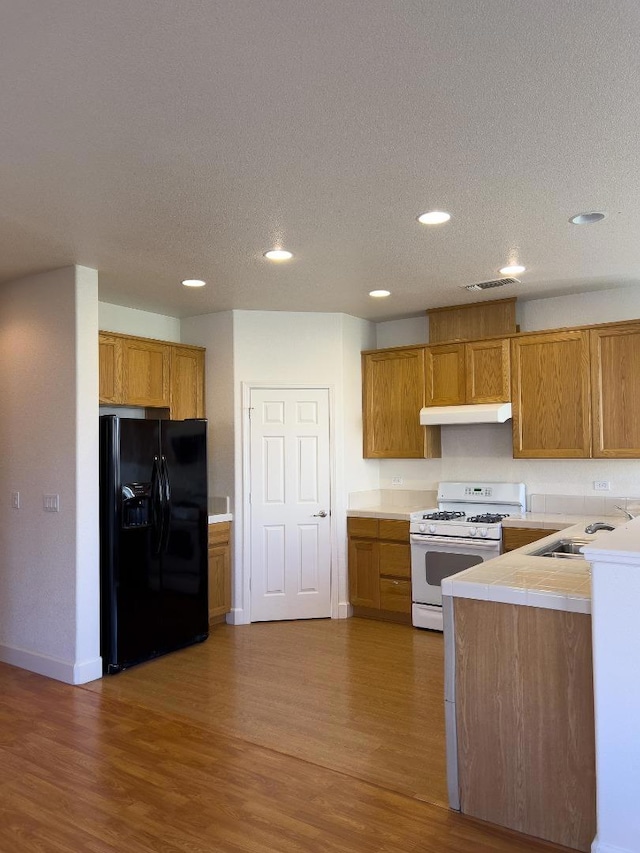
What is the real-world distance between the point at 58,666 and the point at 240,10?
3.74 meters

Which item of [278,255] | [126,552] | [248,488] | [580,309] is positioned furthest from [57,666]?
[580,309]

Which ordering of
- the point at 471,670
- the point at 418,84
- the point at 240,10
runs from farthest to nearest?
1. the point at 471,670
2. the point at 418,84
3. the point at 240,10

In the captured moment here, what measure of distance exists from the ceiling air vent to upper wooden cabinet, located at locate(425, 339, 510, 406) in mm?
494

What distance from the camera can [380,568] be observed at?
5.18m

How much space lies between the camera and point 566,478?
4.97 m

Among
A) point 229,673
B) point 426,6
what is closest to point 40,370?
point 229,673

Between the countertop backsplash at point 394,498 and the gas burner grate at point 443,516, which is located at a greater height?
the countertop backsplash at point 394,498

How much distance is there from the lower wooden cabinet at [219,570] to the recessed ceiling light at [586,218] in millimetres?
3281

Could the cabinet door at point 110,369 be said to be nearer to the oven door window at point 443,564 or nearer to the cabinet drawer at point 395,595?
the cabinet drawer at point 395,595

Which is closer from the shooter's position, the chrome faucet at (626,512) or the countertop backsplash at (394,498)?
the chrome faucet at (626,512)

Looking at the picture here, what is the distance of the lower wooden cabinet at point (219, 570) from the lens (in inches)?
197

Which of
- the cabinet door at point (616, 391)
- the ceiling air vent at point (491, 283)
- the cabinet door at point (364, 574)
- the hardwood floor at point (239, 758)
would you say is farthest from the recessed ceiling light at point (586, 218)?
the cabinet door at point (364, 574)

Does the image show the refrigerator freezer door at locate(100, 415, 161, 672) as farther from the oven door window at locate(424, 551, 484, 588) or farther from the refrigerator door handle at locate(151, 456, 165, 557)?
the oven door window at locate(424, 551, 484, 588)

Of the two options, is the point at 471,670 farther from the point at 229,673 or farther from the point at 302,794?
the point at 229,673
